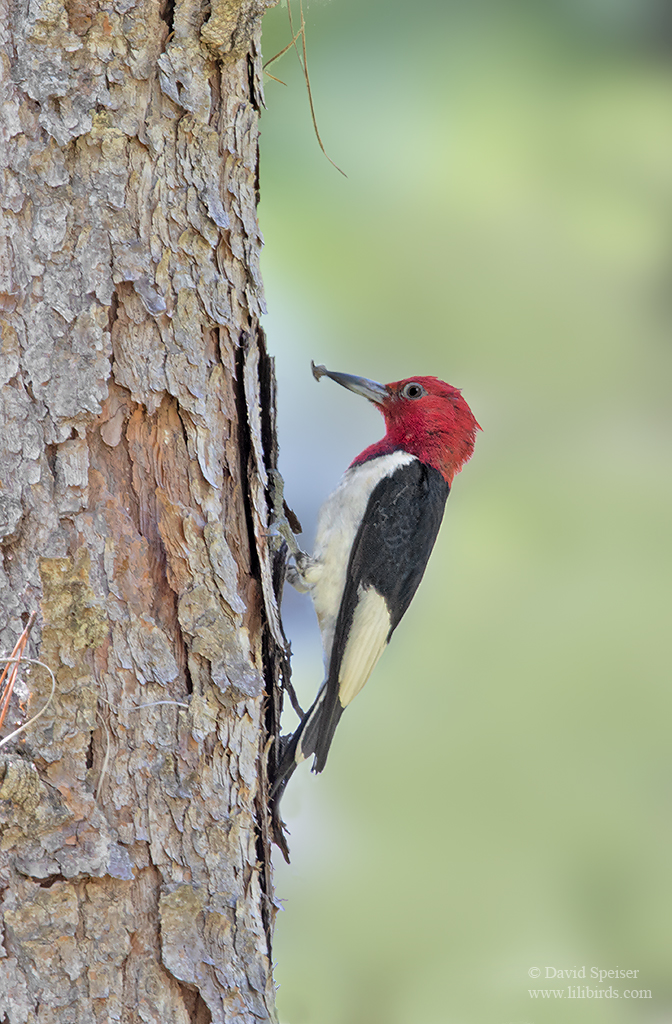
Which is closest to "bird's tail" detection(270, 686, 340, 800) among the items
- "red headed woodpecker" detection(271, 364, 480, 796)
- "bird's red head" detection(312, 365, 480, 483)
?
"red headed woodpecker" detection(271, 364, 480, 796)

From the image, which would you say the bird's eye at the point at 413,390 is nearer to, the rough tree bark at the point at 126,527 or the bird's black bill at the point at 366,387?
the bird's black bill at the point at 366,387

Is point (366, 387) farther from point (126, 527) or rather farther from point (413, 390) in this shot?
point (126, 527)

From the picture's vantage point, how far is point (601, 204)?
3.02 meters

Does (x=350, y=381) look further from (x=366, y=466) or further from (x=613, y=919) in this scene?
(x=613, y=919)

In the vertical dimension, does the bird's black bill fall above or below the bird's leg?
above

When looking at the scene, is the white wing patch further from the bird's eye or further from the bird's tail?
the bird's eye

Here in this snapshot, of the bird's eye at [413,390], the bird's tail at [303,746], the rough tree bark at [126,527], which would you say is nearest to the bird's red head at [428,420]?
the bird's eye at [413,390]

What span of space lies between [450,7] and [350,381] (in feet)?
5.33

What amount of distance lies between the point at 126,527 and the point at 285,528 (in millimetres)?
631

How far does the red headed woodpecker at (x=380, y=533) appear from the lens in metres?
2.14

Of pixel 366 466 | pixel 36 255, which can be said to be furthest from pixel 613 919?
pixel 36 255

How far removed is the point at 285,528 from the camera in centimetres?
184

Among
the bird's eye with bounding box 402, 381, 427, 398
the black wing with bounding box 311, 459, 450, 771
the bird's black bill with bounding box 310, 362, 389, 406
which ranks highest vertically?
the bird's black bill with bounding box 310, 362, 389, 406

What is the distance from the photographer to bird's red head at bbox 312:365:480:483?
2.31m
